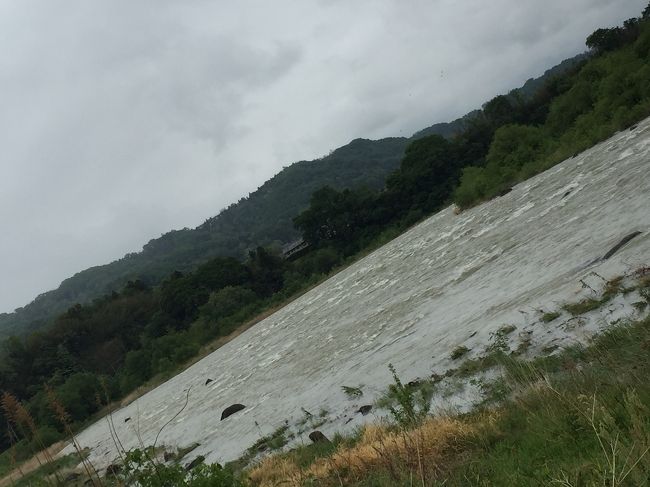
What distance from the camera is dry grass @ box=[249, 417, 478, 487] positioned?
587 centimetres

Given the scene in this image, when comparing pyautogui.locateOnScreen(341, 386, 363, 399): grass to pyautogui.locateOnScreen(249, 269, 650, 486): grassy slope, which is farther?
pyautogui.locateOnScreen(341, 386, 363, 399): grass

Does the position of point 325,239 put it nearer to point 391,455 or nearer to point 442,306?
point 442,306

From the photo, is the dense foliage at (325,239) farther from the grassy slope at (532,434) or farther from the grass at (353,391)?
the grassy slope at (532,434)

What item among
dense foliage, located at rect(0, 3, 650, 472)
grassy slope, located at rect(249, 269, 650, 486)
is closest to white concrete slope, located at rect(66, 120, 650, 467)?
grassy slope, located at rect(249, 269, 650, 486)

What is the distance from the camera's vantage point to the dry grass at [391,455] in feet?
19.2

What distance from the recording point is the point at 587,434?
16.1 feet

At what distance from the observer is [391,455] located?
248 inches

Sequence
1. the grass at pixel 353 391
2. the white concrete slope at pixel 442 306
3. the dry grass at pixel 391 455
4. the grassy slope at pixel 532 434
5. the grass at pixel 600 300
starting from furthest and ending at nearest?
the grass at pixel 353 391 → the white concrete slope at pixel 442 306 → the grass at pixel 600 300 → the dry grass at pixel 391 455 → the grassy slope at pixel 532 434

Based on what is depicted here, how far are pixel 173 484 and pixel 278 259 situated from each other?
3591 inches

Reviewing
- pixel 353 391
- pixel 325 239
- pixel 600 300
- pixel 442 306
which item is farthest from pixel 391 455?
pixel 325 239

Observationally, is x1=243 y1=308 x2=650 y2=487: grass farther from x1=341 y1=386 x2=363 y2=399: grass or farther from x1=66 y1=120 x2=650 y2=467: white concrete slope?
x1=341 y1=386 x2=363 y2=399: grass

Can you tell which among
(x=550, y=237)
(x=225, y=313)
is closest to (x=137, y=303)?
(x=225, y=313)

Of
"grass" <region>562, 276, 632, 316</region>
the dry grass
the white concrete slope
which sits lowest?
the white concrete slope

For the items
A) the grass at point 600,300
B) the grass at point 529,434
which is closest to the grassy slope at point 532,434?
the grass at point 529,434
